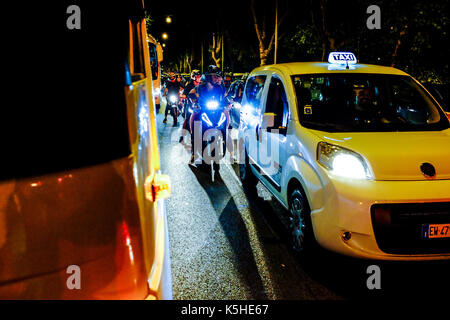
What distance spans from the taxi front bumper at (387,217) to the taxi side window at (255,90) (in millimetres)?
2577

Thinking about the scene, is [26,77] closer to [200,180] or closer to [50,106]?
Answer: [50,106]

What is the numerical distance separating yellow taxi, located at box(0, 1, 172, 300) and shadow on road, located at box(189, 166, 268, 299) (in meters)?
2.16

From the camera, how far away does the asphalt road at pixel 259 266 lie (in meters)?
3.29

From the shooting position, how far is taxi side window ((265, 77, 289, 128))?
14.6 ft

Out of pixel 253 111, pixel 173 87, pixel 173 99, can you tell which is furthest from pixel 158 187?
pixel 173 87

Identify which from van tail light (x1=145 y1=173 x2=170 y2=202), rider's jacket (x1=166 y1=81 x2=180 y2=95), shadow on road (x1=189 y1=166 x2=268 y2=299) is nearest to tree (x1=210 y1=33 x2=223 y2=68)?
rider's jacket (x1=166 y1=81 x2=180 y2=95)

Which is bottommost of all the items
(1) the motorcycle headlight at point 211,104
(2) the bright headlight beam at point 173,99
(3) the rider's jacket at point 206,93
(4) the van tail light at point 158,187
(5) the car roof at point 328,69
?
(4) the van tail light at point 158,187

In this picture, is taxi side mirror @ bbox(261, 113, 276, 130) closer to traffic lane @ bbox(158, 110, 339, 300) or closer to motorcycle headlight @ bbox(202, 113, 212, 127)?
traffic lane @ bbox(158, 110, 339, 300)

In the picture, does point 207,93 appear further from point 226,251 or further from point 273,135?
point 226,251

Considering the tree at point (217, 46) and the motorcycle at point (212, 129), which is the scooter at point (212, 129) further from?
the tree at point (217, 46)

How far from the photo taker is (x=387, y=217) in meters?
3.08

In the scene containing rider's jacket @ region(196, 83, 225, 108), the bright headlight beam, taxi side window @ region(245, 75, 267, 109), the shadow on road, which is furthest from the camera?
the bright headlight beam

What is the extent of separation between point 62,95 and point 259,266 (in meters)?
2.96

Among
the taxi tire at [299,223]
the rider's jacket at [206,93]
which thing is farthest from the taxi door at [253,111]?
the taxi tire at [299,223]
